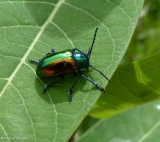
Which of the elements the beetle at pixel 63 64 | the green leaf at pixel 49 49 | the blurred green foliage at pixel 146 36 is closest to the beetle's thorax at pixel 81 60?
the beetle at pixel 63 64

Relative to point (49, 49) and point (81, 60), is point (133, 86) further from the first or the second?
point (49, 49)

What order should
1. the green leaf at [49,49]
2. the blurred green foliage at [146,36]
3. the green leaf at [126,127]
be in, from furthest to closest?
the blurred green foliage at [146,36] → the green leaf at [49,49] → the green leaf at [126,127]

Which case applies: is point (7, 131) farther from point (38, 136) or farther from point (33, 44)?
point (33, 44)

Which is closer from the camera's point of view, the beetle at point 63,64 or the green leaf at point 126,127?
the green leaf at point 126,127

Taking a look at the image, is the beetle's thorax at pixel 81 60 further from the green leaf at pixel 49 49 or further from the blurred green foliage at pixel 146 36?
the blurred green foliage at pixel 146 36

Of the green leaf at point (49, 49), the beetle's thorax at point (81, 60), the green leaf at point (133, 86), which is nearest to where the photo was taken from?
the green leaf at point (49, 49)

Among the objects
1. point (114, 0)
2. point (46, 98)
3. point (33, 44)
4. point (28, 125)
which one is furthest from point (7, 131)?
point (114, 0)

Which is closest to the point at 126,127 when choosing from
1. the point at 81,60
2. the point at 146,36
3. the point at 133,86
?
the point at 133,86
